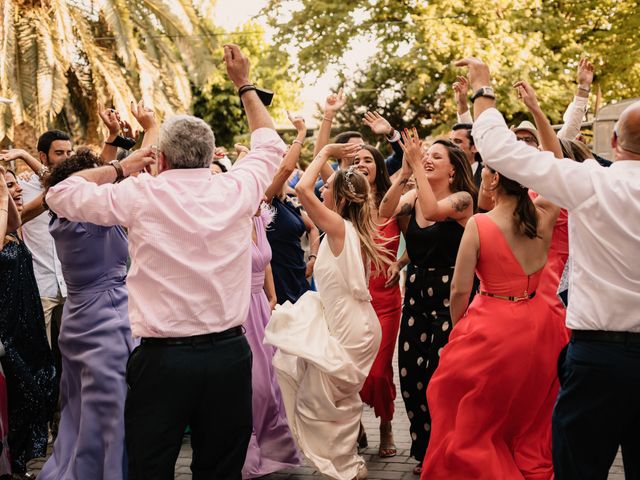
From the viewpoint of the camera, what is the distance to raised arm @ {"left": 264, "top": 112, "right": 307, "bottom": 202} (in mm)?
6156

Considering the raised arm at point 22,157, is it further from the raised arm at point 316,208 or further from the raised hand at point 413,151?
the raised hand at point 413,151

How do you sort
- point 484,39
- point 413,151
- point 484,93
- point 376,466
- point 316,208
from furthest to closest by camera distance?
point 484,39
point 376,466
point 316,208
point 413,151
point 484,93

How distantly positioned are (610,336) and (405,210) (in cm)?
286

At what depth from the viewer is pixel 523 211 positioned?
473 centimetres

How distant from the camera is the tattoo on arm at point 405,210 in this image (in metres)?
6.31

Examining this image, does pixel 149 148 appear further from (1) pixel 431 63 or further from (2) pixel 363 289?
(1) pixel 431 63

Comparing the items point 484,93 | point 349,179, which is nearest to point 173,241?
point 484,93

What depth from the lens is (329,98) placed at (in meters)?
6.36

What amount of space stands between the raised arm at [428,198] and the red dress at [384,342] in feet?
2.64

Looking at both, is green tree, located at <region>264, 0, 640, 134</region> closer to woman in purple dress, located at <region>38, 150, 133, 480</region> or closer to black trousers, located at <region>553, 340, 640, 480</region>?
woman in purple dress, located at <region>38, 150, 133, 480</region>

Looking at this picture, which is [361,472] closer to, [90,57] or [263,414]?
[263,414]

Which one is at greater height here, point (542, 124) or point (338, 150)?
point (542, 124)

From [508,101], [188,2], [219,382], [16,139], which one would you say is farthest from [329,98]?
[508,101]

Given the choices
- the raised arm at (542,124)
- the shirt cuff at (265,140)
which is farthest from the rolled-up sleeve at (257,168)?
the raised arm at (542,124)
